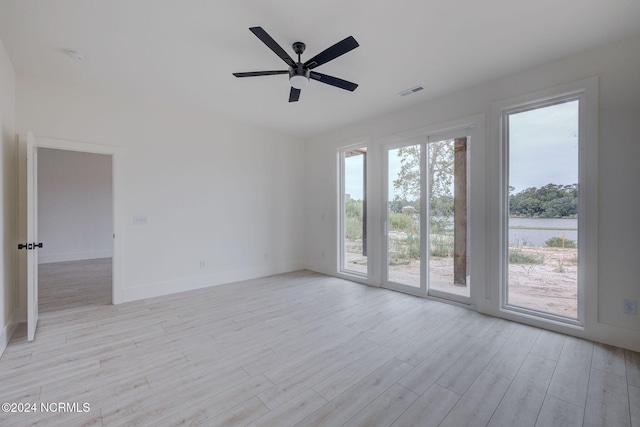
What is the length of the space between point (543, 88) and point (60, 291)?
7.27 metres

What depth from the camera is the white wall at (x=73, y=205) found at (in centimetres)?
678

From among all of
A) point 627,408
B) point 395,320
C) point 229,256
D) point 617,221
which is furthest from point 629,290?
point 229,256

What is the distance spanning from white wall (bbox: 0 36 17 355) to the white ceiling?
0.31 meters

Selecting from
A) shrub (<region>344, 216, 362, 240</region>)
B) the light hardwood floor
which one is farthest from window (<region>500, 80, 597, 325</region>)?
shrub (<region>344, 216, 362, 240</region>)

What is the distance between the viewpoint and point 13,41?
2.61 meters

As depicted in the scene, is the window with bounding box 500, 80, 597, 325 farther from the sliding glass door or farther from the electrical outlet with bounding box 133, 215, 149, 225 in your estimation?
the electrical outlet with bounding box 133, 215, 149, 225

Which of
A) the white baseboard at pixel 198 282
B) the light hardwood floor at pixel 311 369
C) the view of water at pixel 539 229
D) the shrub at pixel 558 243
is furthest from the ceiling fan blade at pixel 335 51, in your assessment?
the white baseboard at pixel 198 282

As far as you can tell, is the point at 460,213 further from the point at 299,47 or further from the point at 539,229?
the point at 299,47

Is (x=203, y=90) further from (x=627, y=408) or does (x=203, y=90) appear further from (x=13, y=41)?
(x=627, y=408)

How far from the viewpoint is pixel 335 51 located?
2285 mm

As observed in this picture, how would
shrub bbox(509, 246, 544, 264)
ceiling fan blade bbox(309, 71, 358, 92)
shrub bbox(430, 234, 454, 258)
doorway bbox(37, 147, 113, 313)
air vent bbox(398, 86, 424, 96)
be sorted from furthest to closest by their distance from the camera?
1. doorway bbox(37, 147, 113, 313)
2. shrub bbox(430, 234, 454, 258)
3. air vent bbox(398, 86, 424, 96)
4. shrub bbox(509, 246, 544, 264)
5. ceiling fan blade bbox(309, 71, 358, 92)

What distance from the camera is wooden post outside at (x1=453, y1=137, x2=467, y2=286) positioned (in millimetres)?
3809

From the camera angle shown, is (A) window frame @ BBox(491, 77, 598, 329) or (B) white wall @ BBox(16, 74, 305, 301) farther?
(B) white wall @ BBox(16, 74, 305, 301)

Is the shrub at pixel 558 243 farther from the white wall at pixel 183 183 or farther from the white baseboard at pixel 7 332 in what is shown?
the white baseboard at pixel 7 332
